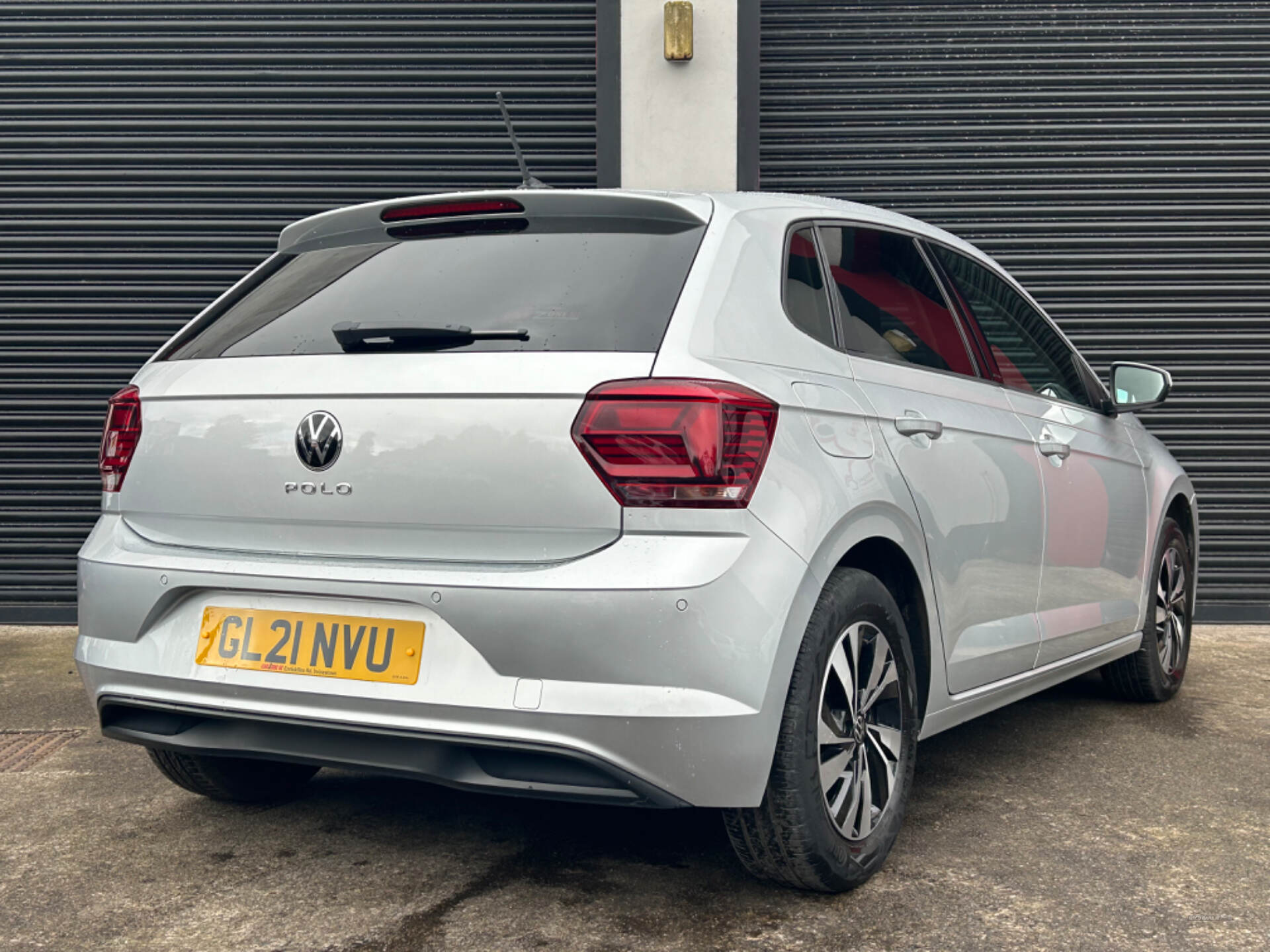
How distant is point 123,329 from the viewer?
7098 millimetres

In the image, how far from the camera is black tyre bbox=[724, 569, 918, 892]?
257cm

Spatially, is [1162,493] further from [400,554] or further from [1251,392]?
[400,554]

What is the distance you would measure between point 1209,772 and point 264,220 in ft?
18.2

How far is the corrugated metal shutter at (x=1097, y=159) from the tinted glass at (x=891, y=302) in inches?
145

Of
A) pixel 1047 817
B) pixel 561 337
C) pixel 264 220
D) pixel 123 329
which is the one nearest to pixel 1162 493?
pixel 1047 817

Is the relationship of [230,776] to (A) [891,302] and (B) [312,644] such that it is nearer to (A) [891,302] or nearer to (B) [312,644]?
(B) [312,644]

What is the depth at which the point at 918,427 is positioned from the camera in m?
3.10

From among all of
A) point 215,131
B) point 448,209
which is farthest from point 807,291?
point 215,131

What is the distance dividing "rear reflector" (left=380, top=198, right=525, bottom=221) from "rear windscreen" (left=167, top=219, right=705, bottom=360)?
2.7 inches

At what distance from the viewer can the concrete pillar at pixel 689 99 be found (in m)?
6.94

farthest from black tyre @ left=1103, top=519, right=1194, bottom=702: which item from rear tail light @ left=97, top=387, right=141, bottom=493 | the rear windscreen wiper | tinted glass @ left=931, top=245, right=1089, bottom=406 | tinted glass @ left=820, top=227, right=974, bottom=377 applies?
rear tail light @ left=97, top=387, right=141, bottom=493

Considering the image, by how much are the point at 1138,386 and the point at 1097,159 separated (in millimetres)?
3043

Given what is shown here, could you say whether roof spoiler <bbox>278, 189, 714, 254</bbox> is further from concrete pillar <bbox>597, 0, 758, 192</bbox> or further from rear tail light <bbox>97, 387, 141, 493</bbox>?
concrete pillar <bbox>597, 0, 758, 192</bbox>

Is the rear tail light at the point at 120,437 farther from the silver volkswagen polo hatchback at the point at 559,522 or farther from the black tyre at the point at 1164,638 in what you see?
the black tyre at the point at 1164,638
